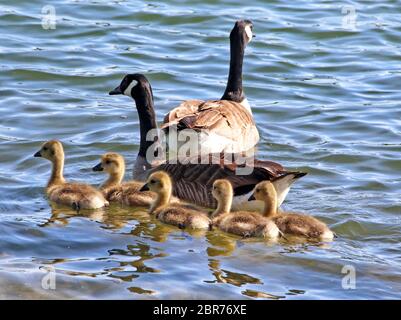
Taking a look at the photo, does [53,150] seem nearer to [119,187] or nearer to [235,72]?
[119,187]

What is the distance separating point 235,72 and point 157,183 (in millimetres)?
3974

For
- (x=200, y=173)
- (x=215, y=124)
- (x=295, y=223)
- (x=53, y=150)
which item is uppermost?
(x=215, y=124)

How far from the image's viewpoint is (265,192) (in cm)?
938

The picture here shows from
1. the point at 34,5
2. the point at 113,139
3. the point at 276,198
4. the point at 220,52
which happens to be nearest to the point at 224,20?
the point at 220,52

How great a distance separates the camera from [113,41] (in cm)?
1702

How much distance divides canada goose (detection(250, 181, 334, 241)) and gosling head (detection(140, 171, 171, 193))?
951mm

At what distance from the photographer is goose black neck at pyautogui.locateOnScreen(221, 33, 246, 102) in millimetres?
13117

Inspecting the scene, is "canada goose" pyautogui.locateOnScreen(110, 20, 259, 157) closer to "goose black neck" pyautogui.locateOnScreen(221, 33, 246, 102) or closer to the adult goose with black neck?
the adult goose with black neck

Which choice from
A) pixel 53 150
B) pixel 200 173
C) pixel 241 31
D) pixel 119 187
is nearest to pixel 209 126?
pixel 200 173

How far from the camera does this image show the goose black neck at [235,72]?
43.0ft

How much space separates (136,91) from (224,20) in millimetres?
7128

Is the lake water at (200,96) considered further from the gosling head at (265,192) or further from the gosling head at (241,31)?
the gosling head at (241,31)

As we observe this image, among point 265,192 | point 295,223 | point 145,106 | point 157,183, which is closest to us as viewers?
point 295,223

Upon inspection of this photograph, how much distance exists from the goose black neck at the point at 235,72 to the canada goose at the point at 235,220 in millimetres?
3714
